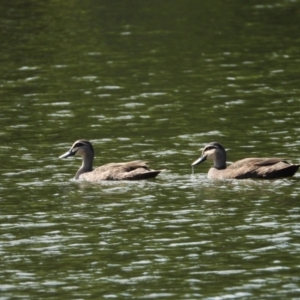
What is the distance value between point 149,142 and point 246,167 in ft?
14.7

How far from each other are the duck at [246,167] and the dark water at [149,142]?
10.9 inches

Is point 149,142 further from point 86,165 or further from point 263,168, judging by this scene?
point 263,168

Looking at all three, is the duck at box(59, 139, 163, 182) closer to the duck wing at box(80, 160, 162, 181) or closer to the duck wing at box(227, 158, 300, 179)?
the duck wing at box(80, 160, 162, 181)

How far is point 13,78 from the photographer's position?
121 ft

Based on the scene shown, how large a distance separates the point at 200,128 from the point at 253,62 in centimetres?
1000

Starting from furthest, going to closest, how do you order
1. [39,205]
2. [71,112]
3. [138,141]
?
1. [71,112]
2. [138,141]
3. [39,205]

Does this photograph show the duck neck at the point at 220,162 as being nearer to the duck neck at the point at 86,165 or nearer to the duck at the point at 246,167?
the duck at the point at 246,167

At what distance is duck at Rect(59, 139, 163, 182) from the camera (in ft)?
75.6

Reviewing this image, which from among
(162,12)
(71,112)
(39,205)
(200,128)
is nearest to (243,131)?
(200,128)

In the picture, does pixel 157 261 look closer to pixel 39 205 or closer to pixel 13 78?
pixel 39 205

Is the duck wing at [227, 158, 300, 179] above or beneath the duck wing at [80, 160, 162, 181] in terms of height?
beneath

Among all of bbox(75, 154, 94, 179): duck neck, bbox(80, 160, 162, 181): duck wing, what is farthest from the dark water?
bbox(75, 154, 94, 179): duck neck

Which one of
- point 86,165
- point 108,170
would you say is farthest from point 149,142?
point 108,170

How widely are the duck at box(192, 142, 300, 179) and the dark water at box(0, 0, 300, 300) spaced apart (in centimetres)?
28
